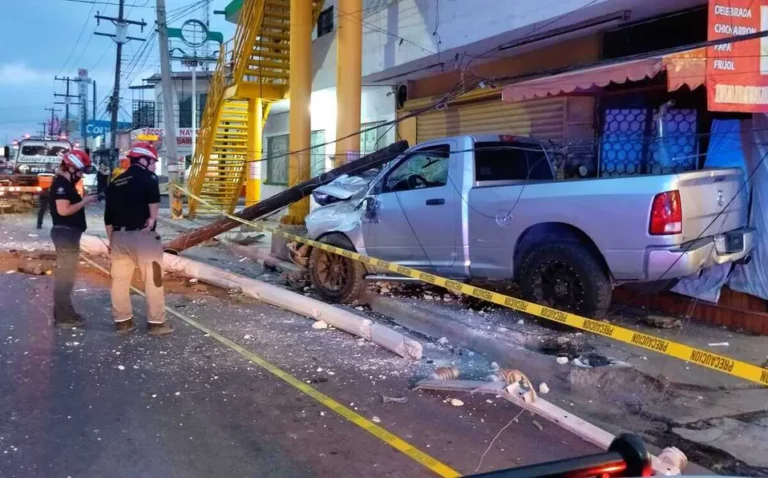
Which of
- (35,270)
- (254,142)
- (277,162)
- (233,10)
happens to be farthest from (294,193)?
(233,10)

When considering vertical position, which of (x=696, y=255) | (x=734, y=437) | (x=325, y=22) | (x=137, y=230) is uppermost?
(x=325, y=22)

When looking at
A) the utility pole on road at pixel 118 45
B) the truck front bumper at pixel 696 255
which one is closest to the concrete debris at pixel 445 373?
the truck front bumper at pixel 696 255

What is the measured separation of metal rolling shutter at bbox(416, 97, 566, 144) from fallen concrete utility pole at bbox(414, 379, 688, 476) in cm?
544

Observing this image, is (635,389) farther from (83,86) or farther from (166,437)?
(83,86)

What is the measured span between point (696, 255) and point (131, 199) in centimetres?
526

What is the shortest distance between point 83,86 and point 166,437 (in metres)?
83.2

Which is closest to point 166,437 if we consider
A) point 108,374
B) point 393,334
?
point 108,374

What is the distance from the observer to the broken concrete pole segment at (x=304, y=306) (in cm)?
651

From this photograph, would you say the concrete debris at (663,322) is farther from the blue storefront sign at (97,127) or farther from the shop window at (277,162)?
the blue storefront sign at (97,127)

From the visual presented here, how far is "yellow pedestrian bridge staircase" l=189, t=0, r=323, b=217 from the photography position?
55.6 feet

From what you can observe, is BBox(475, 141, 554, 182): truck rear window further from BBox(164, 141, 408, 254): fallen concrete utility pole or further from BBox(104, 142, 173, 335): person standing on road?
BBox(104, 142, 173, 335): person standing on road

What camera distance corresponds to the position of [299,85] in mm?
14555

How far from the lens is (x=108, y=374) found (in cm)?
578

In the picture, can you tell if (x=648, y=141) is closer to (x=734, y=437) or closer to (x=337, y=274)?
(x=337, y=274)
